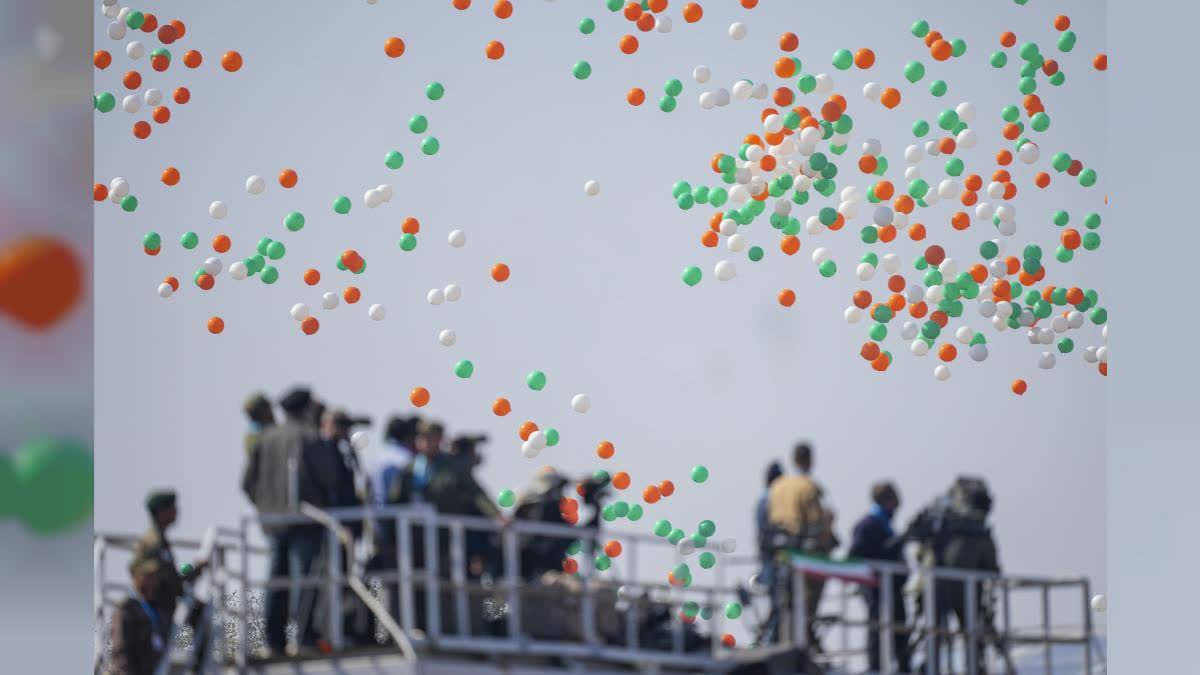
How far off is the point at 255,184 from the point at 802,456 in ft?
6.19

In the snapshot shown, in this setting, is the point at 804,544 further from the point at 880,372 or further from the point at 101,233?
the point at 101,233

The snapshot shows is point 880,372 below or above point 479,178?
below

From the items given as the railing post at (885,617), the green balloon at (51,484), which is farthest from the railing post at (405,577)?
the railing post at (885,617)

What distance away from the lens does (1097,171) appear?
18.7ft

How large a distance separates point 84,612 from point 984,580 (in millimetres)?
2655

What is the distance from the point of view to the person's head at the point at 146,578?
505 cm

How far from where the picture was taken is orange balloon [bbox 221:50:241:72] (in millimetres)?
5656

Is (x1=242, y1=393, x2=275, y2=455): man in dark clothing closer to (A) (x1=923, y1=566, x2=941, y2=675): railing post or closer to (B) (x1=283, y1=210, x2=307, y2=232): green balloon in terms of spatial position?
(B) (x1=283, y1=210, x2=307, y2=232): green balloon

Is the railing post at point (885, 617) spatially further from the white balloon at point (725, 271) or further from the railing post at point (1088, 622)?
the white balloon at point (725, 271)

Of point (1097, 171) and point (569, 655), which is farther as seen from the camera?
point (1097, 171)

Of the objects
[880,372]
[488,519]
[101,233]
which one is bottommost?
[488,519]

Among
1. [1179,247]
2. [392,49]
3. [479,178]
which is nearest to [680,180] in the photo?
[479,178]

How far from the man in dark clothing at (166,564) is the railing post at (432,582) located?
0.67 metres

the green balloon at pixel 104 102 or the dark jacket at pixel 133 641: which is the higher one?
the green balloon at pixel 104 102
